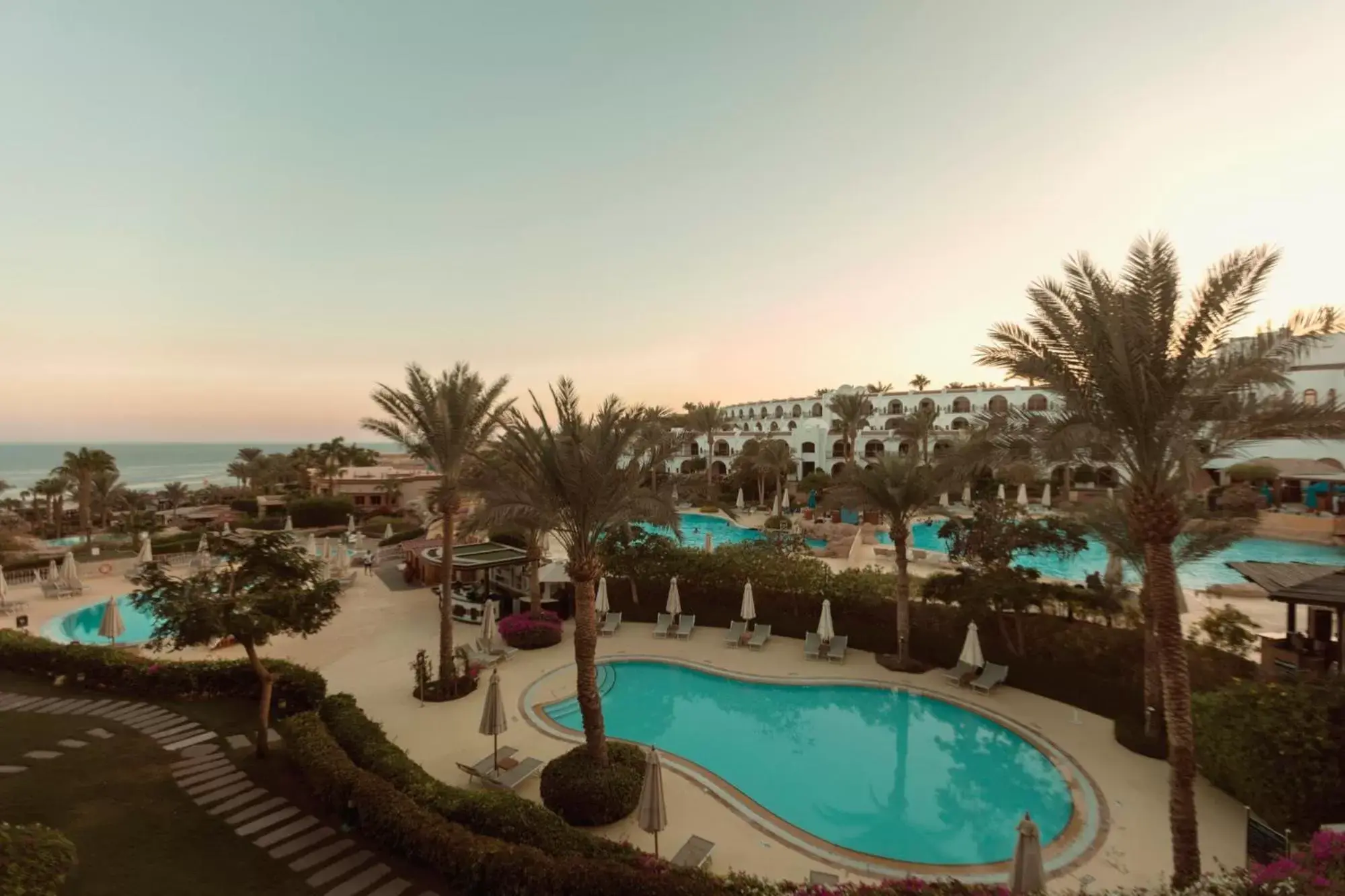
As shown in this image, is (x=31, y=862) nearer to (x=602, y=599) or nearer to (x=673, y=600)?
(x=602, y=599)

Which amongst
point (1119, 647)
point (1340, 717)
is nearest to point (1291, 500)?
point (1119, 647)

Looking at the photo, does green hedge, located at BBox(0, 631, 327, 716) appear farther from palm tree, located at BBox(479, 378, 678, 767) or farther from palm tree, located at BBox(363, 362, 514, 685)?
palm tree, located at BBox(479, 378, 678, 767)

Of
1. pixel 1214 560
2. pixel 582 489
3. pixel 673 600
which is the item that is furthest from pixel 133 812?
pixel 1214 560

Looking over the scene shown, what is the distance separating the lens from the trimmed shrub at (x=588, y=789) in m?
8.79

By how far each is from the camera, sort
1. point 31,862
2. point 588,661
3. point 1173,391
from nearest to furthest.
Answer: point 31,862, point 1173,391, point 588,661

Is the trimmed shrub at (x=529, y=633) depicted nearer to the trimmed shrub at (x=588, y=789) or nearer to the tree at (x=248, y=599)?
the tree at (x=248, y=599)

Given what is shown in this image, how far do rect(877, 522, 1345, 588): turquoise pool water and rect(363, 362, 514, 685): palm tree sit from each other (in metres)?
18.0

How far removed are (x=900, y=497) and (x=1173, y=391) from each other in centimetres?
740

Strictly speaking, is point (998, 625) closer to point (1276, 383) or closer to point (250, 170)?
point (1276, 383)

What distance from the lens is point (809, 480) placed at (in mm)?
48625

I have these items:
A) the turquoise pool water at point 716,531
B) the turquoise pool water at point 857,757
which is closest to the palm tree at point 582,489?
the turquoise pool water at point 857,757

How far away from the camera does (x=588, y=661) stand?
31.6 feet

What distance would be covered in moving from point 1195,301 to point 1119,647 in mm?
8442

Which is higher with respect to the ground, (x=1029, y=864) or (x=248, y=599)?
(x=248, y=599)
